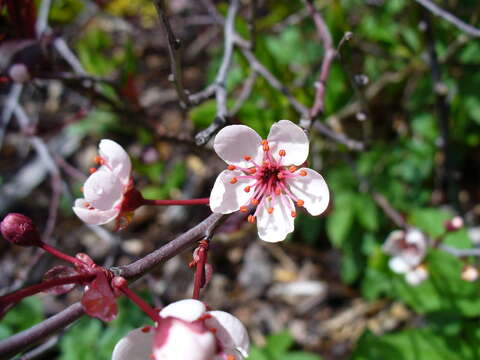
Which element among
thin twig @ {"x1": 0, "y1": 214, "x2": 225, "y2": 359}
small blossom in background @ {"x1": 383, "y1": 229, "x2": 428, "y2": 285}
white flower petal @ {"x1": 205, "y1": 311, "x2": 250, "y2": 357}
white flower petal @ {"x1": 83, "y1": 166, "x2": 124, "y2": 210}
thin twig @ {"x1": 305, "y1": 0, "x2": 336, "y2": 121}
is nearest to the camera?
thin twig @ {"x1": 0, "y1": 214, "x2": 225, "y2": 359}

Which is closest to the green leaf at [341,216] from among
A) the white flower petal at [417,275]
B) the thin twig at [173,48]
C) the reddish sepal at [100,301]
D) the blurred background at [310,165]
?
the blurred background at [310,165]

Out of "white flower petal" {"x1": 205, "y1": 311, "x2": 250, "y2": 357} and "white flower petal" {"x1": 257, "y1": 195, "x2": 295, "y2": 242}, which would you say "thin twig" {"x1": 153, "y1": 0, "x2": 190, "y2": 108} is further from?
"white flower petal" {"x1": 205, "y1": 311, "x2": 250, "y2": 357}

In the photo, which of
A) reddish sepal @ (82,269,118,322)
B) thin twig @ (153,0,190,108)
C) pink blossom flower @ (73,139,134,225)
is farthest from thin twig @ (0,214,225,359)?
thin twig @ (153,0,190,108)

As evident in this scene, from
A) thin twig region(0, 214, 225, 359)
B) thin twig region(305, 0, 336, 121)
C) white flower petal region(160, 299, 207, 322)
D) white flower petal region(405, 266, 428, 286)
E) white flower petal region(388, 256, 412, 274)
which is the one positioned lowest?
white flower petal region(405, 266, 428, 286)

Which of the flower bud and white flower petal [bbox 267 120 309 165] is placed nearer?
the flower bud

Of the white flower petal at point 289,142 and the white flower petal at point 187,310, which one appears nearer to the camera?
the white flower petal at point 187,310

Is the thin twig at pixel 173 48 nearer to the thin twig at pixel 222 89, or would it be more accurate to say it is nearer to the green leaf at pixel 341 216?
the thin twig at pixel 222 89

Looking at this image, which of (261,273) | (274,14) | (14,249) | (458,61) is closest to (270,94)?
(274,14)
